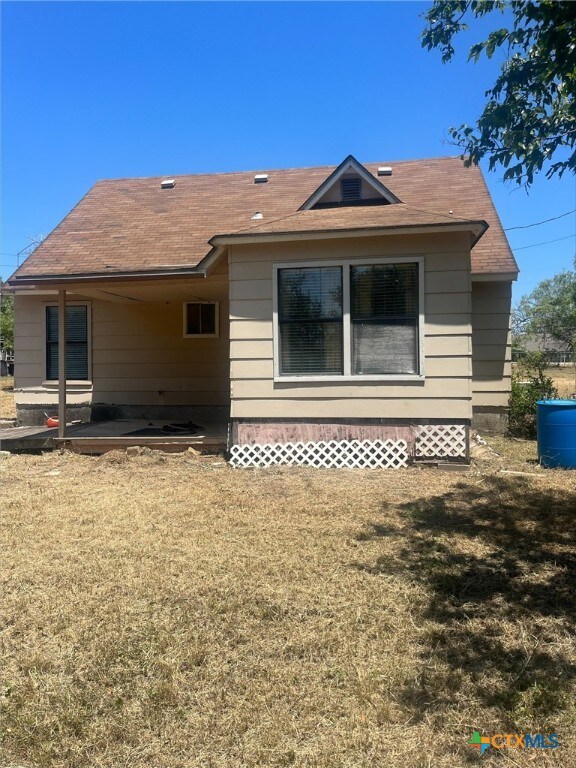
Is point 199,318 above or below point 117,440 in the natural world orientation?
above

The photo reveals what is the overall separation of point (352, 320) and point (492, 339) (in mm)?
3965

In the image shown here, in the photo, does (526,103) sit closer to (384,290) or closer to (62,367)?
(384,290)

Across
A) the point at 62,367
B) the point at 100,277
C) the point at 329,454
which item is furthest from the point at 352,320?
the point at 62,367

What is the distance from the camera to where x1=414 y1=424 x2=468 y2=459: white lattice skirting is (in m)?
7.98

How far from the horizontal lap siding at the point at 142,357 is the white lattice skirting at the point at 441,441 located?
16.7 ft

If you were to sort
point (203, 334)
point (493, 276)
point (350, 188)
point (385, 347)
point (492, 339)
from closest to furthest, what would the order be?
1. point (385, 347)
2. point (350, 188)
3. point (493, 276)
4. point (492, 339)
5. point (203, 334)

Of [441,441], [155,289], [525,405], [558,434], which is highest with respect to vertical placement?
[155,289]

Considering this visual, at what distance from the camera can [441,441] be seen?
802 cm

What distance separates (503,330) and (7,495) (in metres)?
8.71

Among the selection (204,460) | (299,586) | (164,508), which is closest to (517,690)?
(299,586)

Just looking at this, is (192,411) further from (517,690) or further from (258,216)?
(517,690)

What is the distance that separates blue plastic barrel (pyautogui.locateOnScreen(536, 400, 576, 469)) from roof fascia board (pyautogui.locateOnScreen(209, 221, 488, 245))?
8.88ft

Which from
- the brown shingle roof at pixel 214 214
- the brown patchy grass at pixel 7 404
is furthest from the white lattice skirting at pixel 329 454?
the brown patchy grass at pixel 7 404

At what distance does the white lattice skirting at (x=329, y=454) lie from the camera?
26.6 feet
